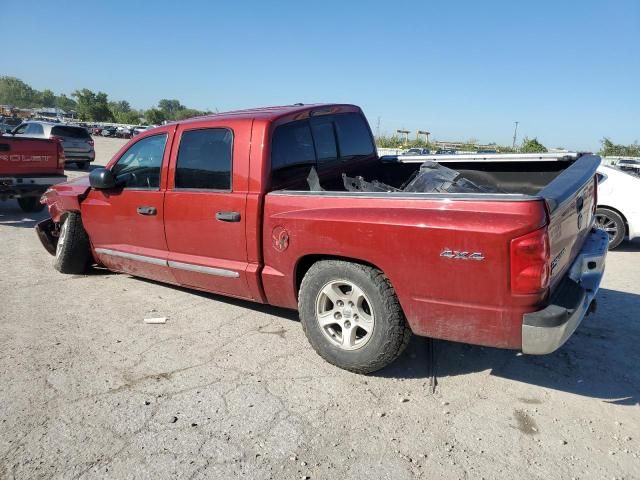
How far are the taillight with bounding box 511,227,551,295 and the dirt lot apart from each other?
0.86m

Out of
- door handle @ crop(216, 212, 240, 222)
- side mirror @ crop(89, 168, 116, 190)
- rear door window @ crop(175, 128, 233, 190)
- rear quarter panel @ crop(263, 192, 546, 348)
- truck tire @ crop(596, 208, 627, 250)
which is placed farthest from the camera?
truck tire @ crop(596, 208, 627, 250)

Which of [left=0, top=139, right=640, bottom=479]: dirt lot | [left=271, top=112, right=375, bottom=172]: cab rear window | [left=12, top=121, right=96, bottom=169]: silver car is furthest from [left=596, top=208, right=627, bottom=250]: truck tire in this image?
[left=12, top=121, right=96, bottom=169]: silver car

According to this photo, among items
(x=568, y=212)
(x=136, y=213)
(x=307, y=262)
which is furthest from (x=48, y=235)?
(x=568, y=212)

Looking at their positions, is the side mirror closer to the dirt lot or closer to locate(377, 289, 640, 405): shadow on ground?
the dirt lot

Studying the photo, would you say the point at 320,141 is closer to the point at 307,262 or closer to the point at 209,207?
the point at 209,207

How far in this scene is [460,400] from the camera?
3098 mm

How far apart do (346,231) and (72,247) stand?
372 centimetres

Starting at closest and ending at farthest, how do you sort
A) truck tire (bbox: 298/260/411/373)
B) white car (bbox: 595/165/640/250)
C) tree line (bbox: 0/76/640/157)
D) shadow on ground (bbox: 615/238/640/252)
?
truck tire (bbox: 298/260/411/373), white car (bbox: 595/165/640/250), shadow on ground (bbox: 615/238/640/252), tree line (bbox: 0/76/640/157)

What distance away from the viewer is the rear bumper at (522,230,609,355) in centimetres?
264

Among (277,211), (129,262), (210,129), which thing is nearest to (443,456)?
(277,211)

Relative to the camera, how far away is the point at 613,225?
7566 millimetres

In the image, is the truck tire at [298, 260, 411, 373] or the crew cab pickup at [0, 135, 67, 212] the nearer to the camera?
the truck tire at [298, 260, 411, 373]

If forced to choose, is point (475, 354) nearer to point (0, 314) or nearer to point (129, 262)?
point (129, 262)

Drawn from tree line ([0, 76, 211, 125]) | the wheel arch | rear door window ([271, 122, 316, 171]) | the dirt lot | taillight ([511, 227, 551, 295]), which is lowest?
the dirt lot
